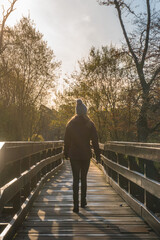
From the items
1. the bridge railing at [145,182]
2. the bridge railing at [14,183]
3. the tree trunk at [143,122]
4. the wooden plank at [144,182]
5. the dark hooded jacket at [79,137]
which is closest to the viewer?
the bridge railing at [14,183]

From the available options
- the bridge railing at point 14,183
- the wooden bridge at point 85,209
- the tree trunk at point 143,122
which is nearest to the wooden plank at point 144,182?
the wooden bridge at point 85,209

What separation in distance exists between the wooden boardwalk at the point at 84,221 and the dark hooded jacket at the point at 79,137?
0.99 metres

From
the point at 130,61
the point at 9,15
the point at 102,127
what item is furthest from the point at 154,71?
the point at 102,127

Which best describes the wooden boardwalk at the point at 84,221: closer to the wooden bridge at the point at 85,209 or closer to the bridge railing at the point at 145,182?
the wooden bridge at the point at 85,209

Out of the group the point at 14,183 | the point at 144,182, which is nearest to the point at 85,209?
the point at 144,182

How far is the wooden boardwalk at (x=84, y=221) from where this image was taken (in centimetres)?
431

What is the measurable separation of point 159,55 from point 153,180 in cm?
1432

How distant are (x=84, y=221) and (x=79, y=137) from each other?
1.53m

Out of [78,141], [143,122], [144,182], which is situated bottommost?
[144,182]

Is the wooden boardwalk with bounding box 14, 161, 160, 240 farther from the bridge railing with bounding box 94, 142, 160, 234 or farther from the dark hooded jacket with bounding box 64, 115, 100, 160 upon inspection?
the dark hooded jacket with bounding box 64, 115, 100, 160

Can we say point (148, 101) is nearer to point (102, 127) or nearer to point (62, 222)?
point (102, 127)

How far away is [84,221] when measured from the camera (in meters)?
5.08

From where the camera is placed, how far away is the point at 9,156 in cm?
389

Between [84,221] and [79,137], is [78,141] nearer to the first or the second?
[79,137]
